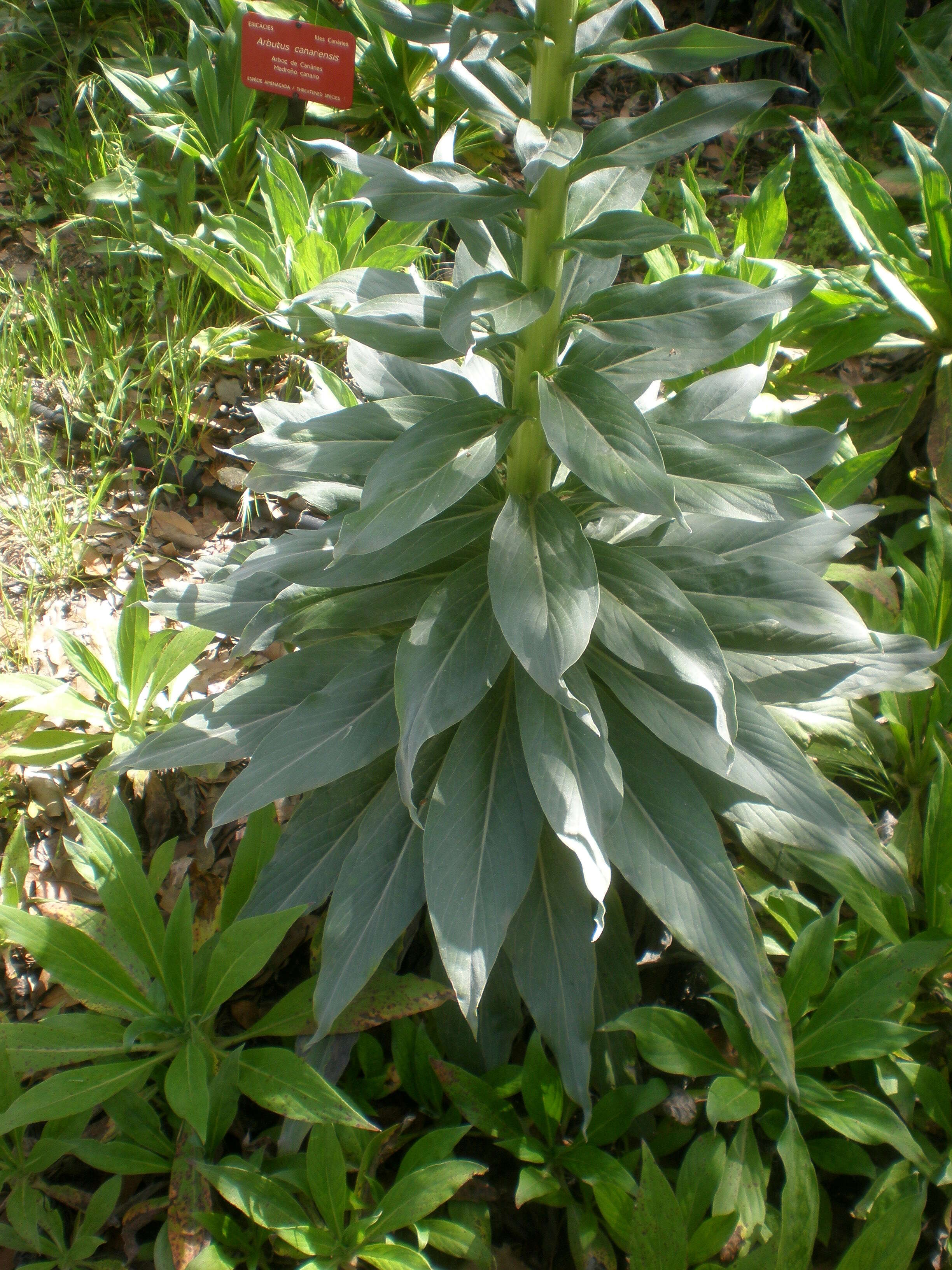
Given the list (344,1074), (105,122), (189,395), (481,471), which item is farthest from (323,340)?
(344,1074)

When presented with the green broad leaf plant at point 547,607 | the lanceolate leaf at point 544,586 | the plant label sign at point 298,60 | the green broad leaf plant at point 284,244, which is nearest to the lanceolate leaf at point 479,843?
the green broad leaf plant at point 547,607

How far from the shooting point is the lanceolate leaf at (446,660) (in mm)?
1382

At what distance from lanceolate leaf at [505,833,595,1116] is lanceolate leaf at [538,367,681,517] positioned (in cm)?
80

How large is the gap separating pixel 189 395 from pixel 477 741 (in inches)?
77.7

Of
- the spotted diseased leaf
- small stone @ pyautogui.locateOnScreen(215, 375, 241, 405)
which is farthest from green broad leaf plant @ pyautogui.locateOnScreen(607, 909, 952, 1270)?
small stone @ pyautogui.locateOnScreen(215, 375, 241, 405)

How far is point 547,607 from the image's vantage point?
4.42 ft

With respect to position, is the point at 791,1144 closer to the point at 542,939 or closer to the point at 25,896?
the point at 542,939

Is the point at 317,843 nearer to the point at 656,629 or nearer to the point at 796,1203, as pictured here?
the point at 656,629

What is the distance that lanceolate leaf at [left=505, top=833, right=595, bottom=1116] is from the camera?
1572 millimetres

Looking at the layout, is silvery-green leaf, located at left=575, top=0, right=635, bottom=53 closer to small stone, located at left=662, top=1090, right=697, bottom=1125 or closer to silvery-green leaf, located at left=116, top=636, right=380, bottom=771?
silvery-green leaf, located at left=116, top=636, right=380, bottom=771

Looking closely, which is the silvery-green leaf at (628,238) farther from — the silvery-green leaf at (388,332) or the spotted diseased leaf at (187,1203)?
the spotted diseased leaf at (187,1203)

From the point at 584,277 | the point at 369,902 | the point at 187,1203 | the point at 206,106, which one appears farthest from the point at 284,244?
the point at 187,1203

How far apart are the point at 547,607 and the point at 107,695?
1.52 m

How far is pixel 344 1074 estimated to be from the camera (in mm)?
1809
